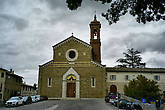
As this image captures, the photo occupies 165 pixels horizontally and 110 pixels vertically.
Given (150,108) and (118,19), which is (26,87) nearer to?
(150,108)

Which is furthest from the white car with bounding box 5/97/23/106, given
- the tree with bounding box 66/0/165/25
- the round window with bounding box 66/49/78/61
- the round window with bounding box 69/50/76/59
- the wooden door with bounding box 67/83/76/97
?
the tree with bounding box 66/0/165/25

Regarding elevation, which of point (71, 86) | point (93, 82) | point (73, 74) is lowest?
point (71, 86)

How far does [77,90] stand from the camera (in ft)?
123

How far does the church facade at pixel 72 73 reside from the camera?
37594 millimetres

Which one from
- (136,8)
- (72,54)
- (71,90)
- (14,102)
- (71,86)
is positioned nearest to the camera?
(136,8)

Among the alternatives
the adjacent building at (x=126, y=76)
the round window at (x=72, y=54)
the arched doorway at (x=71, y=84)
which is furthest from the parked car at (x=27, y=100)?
the adjacent building at (x=126, y=76)

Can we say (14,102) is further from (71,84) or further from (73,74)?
(73,74)

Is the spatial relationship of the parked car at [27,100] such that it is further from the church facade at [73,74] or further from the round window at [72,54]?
the round window at [72,54]

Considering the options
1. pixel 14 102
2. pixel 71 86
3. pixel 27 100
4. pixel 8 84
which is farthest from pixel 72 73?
pixel 8 84

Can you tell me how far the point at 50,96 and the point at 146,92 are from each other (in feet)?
64.2

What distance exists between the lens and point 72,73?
38.4m

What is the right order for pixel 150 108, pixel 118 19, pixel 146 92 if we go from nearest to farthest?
pixel 118 19, pixel 150 108, pixel 146 92

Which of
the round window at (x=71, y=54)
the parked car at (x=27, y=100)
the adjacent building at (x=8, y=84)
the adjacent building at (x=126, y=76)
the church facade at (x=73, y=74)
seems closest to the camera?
the parked car at (x=27, y=100)

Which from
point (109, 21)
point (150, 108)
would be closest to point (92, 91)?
point (150, 108)
